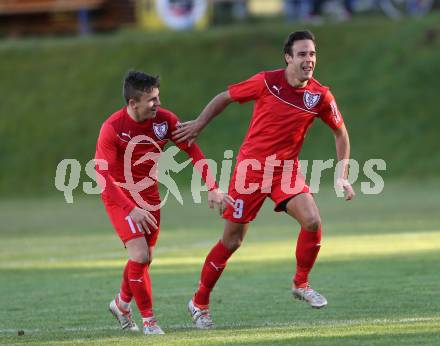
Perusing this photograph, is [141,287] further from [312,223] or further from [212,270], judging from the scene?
[312,223]

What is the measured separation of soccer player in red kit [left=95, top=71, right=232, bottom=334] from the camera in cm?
926

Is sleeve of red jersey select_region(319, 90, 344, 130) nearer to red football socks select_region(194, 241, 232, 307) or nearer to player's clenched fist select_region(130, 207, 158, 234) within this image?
red football socks select_region(194, 241, 232, 307)

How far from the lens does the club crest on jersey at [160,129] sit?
378 inches

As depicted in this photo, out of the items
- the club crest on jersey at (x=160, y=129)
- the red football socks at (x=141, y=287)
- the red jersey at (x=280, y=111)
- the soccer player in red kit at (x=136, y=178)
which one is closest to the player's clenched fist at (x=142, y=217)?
the soccer player in red kit at (x=136, y=178)

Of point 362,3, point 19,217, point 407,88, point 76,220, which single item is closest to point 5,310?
point 76,220

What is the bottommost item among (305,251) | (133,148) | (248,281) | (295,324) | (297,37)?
(248,281)

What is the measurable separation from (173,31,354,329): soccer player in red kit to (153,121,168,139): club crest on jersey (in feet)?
1.09

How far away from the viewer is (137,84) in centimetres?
935

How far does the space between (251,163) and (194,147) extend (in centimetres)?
55

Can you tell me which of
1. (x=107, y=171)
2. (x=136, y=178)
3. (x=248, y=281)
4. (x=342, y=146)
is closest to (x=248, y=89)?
(x=342, y=146)

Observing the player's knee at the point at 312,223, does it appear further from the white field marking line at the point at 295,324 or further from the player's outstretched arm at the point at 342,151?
the white field marking line at the point at 295,324

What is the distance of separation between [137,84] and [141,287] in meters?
1.58

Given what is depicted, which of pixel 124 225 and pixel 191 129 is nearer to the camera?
pixel 124 225

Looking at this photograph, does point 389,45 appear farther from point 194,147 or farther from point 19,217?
point 194,147
